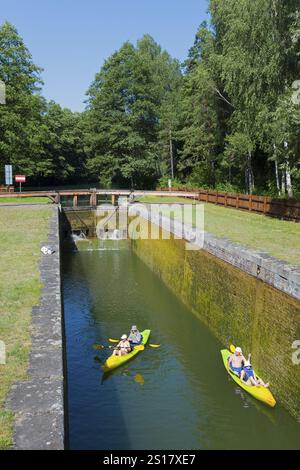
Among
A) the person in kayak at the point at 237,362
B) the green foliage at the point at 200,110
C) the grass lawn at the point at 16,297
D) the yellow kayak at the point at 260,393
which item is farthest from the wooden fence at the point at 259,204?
the yellow kayak at the point at 260,393

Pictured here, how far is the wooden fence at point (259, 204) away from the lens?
19469 millimetres

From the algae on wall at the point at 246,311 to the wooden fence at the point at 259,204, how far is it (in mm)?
5713

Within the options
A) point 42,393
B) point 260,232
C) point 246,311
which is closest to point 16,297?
point 42,393

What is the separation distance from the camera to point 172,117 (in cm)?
4784

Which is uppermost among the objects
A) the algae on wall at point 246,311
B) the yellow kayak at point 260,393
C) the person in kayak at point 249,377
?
the algae on wall at point 246,311

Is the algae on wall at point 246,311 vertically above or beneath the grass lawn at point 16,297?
beneath

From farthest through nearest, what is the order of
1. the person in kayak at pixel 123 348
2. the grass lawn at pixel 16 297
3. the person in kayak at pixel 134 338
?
the person in kayak at pixel 134 338, the person in kayak at pixel 123 348, the grass lawn at pixel 16 297

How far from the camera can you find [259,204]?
23062mm

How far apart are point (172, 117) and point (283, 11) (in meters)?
30.9

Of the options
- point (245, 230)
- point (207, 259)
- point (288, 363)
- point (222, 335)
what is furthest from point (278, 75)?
point (288, 363)

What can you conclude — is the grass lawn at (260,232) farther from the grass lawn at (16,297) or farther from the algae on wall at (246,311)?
the grass lawn at (16,297)

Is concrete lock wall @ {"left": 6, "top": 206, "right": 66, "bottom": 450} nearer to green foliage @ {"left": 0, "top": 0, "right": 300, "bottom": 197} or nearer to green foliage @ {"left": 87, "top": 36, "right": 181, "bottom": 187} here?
green foliage @ {"left": 0, "top": 0, "right": 300, "bottom": 197}

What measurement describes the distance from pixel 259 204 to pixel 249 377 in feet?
50.1

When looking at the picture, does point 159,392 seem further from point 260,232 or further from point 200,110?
point 200,110
